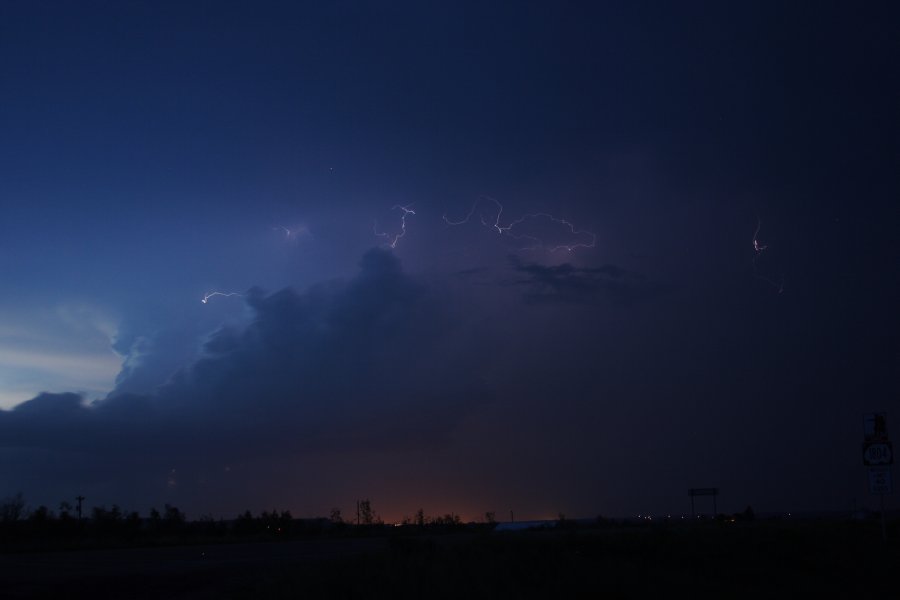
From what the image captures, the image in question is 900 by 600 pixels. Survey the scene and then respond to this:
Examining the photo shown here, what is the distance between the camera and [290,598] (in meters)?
17.4

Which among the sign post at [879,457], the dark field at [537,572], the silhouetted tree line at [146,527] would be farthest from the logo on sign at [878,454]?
the silhouetted tree line at [146,527]

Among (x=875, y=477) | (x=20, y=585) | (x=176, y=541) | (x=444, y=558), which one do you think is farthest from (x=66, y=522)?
(x=875, y=477)

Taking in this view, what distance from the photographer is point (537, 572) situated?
19.3 m

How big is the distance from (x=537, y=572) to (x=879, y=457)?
13.7 m

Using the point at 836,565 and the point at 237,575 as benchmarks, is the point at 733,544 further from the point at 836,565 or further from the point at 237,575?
the point at 237,575

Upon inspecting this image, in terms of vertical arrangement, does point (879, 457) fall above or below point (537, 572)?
above

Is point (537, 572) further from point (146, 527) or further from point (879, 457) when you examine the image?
point (146, 527)

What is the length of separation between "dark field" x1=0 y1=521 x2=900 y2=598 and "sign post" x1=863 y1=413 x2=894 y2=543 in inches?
81.7

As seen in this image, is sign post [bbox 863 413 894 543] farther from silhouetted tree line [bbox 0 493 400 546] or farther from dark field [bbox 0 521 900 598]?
silhouetted tree line [bbox 0 493 400 546]

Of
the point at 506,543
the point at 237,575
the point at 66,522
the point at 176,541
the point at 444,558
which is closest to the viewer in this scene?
the point at 444,558

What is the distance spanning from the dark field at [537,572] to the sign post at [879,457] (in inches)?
81.7

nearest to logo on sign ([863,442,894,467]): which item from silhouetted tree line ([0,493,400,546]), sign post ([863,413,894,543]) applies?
sign post ([863,413,894,543])

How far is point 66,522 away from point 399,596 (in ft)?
218

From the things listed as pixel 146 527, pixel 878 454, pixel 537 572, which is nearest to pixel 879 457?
pixel 878 454
